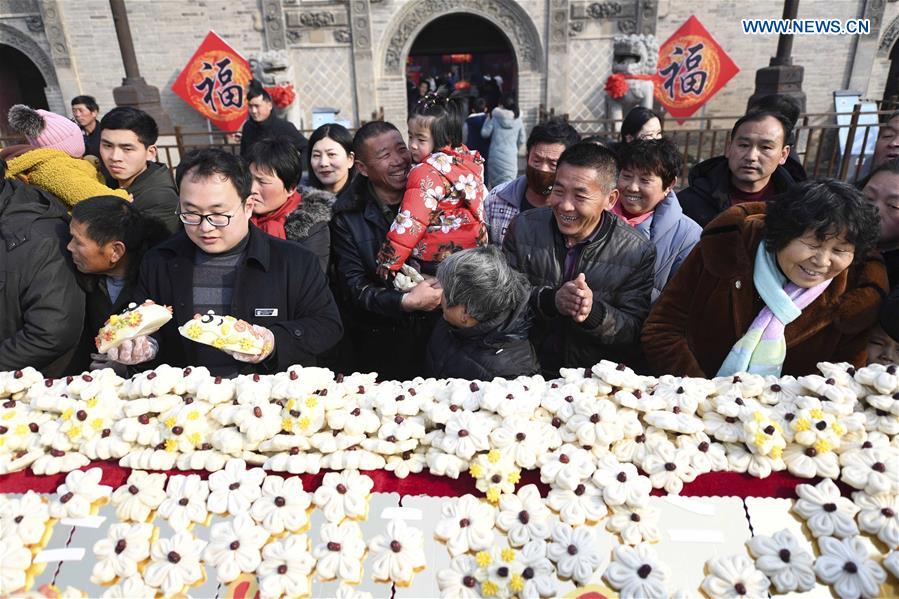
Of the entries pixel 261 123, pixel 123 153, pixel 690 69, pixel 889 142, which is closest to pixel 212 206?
pixel 123 153

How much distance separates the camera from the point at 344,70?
12.1 metres

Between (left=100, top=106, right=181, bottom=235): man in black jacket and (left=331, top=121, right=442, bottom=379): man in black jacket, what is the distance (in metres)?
0.86

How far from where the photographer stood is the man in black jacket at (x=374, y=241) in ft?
8.04

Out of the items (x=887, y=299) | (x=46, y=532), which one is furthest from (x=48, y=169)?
(x=887, y=299)

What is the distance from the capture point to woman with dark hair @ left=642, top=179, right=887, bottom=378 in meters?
1.56

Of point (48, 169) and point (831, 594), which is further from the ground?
point (48, 169)

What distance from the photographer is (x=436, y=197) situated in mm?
2285

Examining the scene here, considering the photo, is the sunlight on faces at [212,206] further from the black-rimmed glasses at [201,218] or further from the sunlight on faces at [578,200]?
the sunlight on faces at [578,200]

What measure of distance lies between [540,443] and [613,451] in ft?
0.62

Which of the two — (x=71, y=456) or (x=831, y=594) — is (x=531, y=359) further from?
(x=71, y=456)

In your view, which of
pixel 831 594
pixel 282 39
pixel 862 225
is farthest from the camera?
pixel 282 39

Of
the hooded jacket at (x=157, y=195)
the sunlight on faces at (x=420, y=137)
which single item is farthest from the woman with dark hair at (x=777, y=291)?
the hooded jacket at (x=157, y=195)

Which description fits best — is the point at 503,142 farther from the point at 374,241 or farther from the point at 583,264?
the point at 583,264

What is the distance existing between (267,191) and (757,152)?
237 centimetres
